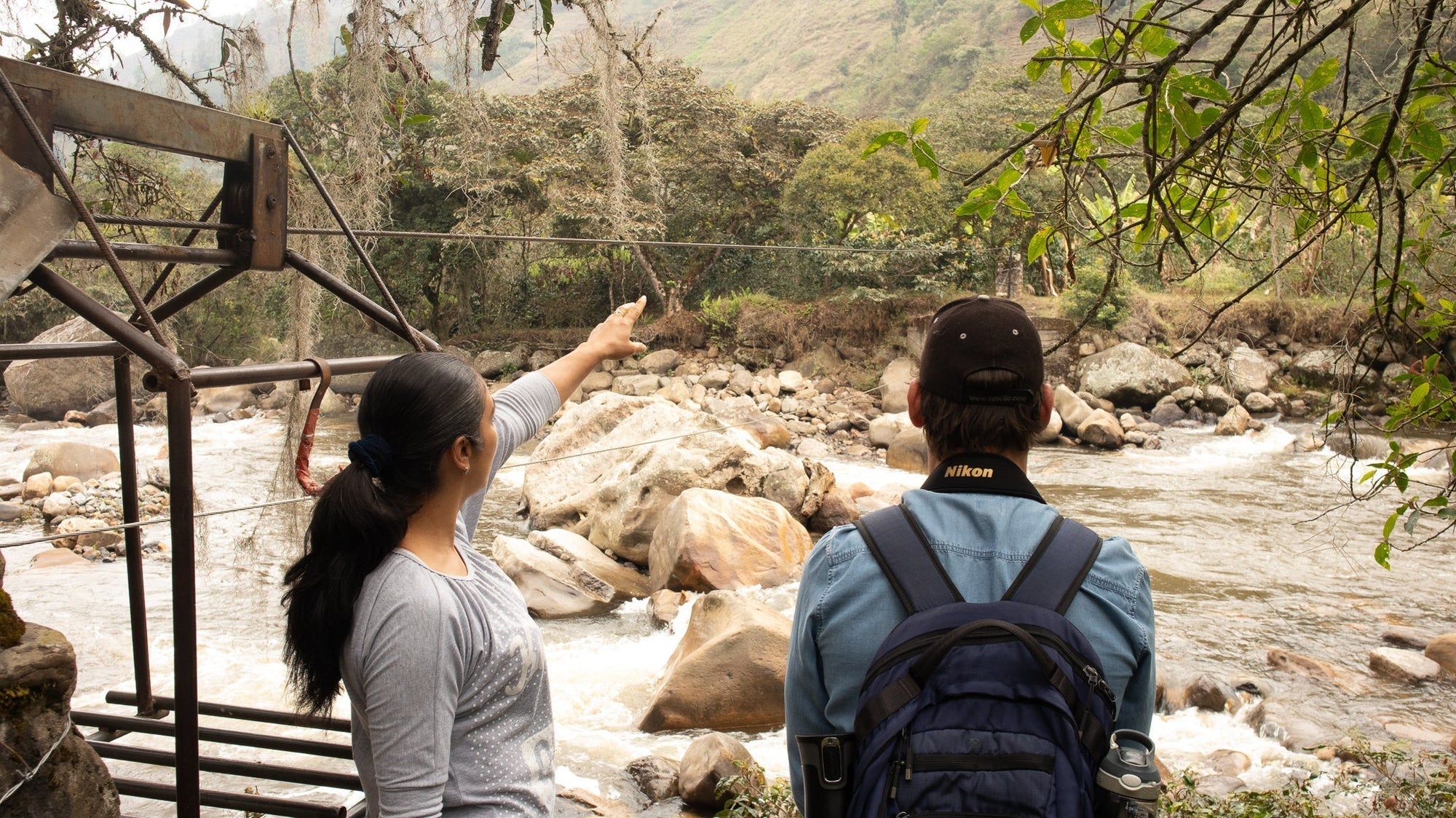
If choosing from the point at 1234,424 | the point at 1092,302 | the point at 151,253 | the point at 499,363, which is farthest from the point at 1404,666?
the point at 499,363

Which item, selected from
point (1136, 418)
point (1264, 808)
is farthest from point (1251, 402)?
point (1264, 808)

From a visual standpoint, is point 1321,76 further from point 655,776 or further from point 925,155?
point 655,776

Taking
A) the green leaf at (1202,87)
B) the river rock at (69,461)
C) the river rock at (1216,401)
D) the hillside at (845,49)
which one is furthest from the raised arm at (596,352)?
the hillside at (845,49)

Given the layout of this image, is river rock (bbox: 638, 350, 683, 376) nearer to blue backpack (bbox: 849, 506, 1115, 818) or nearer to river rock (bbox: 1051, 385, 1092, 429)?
river rock (bbox: 1051, 385, 1092, 429)

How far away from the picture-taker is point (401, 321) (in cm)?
193

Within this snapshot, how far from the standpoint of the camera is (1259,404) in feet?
45.8

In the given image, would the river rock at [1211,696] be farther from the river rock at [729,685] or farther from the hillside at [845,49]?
the hillside at [845,49]

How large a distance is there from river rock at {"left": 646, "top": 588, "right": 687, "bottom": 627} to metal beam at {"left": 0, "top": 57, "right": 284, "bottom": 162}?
477cm

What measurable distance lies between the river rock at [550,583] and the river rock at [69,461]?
639 cm

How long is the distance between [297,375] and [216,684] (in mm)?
4392

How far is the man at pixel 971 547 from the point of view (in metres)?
1.13

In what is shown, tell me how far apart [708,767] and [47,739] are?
2578 millimetres

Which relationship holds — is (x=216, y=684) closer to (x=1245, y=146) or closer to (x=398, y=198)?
(x=1245, y=146)

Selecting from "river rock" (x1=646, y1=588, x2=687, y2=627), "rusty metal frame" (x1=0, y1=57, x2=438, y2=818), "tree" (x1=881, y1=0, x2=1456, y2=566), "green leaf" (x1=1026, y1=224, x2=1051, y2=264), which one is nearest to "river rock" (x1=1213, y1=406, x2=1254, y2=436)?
"river rock" (x1=646, y1=588, x2=687, y2=627)
